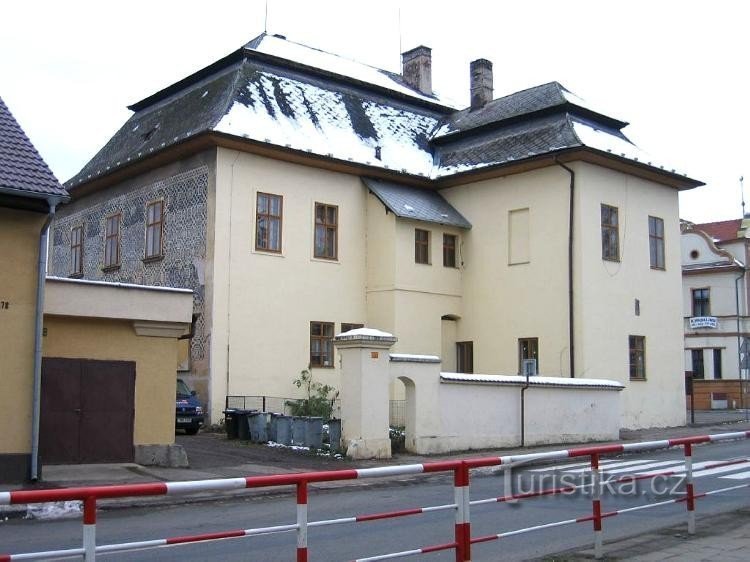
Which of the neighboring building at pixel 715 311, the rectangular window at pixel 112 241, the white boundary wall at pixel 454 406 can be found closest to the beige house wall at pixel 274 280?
the rectangular window at pixel 112 241

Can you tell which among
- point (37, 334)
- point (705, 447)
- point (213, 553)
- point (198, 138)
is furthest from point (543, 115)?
point (213, 553)

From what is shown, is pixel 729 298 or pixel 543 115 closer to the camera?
pixel 543 115

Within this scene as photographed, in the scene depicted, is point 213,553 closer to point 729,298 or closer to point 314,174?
point 314,174

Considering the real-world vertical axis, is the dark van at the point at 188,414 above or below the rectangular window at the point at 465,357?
below

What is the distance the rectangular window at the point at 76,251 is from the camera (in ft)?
110

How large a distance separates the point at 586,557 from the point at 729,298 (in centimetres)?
4346

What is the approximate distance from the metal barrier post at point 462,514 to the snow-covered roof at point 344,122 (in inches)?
800

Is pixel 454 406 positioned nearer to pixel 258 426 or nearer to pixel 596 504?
pixel 258 426

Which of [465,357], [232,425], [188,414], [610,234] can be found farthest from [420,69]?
[232,425]

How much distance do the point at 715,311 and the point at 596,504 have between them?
43381 millimetres

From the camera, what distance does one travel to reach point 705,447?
20.8 meters

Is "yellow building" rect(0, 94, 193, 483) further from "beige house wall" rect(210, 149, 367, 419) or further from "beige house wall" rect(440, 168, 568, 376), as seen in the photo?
"beige house wall" rect(440, 168, 568, 376)

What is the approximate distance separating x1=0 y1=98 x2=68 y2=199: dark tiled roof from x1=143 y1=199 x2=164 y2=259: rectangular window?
13.2 meters

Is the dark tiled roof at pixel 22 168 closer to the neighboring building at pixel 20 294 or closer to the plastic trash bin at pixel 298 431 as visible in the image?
the neighboring building at pixel 20 294
